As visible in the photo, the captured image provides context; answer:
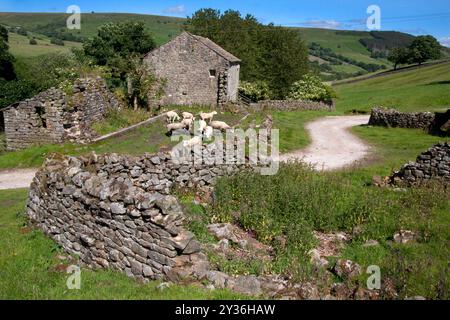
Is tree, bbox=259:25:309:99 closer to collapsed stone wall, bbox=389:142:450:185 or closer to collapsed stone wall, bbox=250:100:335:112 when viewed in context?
collapsed stone wall, bbox=250:100:335:112

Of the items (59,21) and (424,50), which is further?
(59,21)

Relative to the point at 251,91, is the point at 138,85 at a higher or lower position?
higher

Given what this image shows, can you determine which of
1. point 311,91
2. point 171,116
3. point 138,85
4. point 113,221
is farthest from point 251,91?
point 113,221

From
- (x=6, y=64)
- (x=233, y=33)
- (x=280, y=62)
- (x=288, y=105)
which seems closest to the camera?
(x=288, y=105)

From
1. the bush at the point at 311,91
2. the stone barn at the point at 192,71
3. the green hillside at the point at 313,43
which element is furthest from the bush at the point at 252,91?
the green hillside at the point at 313,43

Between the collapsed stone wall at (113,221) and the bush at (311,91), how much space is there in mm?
34955

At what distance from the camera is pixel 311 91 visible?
46156mm

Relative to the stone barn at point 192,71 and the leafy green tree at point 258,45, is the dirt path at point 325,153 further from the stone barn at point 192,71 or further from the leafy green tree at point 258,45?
the leafy green tree at point 258,45

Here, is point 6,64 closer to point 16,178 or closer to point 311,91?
point 16,178

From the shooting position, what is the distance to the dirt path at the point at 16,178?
17.6 meters

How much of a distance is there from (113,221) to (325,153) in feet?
47.6
